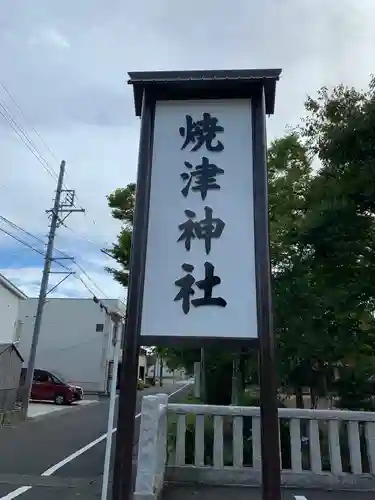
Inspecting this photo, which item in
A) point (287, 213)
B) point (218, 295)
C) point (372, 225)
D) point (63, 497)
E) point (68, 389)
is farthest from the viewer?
point (68, 389)

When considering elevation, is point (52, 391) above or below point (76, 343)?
below

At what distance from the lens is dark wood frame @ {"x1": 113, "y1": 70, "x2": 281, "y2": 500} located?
Result: 3.36 m

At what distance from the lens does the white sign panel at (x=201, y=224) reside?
11.9 feet

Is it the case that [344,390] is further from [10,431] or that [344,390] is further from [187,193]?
[10,431]

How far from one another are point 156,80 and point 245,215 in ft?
5.30


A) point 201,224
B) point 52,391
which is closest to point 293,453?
point 201,224

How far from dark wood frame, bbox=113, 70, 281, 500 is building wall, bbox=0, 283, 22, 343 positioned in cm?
1660

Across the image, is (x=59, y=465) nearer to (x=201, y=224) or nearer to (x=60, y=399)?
(x=201, y=224)

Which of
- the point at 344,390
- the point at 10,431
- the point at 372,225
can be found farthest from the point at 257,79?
the point at 10,431

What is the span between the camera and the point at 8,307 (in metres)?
19.5

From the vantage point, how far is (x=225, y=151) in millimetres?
4070

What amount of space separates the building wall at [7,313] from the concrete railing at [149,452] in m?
16.0

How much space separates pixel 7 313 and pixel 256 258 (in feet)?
59.7

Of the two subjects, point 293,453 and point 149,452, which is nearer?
point 149,452
